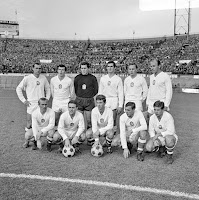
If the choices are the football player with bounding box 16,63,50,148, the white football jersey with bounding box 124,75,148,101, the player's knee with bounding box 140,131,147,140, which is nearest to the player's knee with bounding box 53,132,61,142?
the football player with bounding box 16,63,50,148

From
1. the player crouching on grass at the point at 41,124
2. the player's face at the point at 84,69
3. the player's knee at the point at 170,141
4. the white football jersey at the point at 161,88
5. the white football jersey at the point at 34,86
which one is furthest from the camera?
the white football jersey at the point at 34,86

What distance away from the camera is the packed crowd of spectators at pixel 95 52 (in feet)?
129

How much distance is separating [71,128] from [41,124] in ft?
2.38

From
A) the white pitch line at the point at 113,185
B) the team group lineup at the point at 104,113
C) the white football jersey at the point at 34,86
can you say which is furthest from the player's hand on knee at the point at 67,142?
the white football jersey at the point at 34,86

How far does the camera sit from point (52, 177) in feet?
14.7

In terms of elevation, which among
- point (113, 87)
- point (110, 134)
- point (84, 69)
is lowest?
point (110, 134)

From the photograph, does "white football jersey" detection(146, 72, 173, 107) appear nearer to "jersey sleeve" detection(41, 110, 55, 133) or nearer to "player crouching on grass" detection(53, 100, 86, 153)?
"player crouching on grass" detection(53, 100, 86, 153)

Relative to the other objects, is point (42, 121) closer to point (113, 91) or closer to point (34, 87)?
point (34, 87)

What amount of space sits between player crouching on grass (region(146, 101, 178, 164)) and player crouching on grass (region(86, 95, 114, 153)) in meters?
0.87

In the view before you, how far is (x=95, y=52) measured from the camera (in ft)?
166

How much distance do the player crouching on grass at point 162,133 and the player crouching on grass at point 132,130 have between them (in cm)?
19

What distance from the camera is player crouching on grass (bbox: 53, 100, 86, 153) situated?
18.9ft

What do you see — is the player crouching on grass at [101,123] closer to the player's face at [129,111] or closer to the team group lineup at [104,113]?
the team group lineup at [104,113]

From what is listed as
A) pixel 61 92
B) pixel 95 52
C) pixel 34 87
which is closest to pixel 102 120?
pixel 61 92
